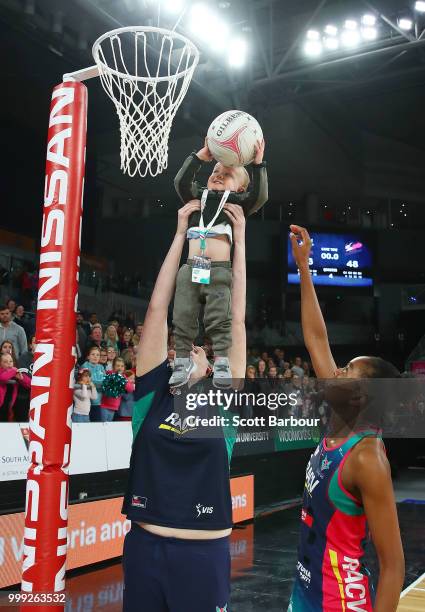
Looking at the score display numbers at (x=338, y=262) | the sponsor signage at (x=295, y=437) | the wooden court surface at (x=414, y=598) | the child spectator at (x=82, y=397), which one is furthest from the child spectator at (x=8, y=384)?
the score display numbers at (x=338, y=262)

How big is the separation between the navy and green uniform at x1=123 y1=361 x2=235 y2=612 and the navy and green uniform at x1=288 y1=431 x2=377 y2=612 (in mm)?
351

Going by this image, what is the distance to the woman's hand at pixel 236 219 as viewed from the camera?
2.65 m

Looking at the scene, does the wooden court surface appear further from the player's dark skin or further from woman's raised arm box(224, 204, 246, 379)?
woman's raised arm box(224, 204, 246, 379)

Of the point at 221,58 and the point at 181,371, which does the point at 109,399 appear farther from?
the point at 221,58

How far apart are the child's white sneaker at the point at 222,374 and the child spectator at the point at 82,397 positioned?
5.58m

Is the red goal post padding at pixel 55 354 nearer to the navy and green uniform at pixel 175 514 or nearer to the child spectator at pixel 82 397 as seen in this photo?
the navy and green uniform at pixel 175 514

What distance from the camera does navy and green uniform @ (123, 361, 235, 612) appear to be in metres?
2.05

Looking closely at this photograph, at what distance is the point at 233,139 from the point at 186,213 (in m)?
0.42

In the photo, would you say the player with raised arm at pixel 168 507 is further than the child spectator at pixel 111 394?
No

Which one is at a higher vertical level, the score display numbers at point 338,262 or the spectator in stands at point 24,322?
the score display numbers at point 338,262

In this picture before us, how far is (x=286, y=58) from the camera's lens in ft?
39.1

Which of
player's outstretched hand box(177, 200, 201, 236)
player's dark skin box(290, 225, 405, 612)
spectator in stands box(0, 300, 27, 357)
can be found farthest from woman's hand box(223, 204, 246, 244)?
spectator in stands box(0, 300, 27, 357)

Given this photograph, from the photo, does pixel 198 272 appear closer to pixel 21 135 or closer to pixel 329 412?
pixel 329 412

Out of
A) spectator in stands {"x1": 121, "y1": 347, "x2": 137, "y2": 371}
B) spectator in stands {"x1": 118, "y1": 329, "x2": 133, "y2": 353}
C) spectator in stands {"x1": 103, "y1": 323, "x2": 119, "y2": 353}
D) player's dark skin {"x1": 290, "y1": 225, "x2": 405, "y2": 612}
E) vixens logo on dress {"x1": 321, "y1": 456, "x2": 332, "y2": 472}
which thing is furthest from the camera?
spectator in stands {"x1": 118, "y1": 329, "x2": 133, "y2": 353}
